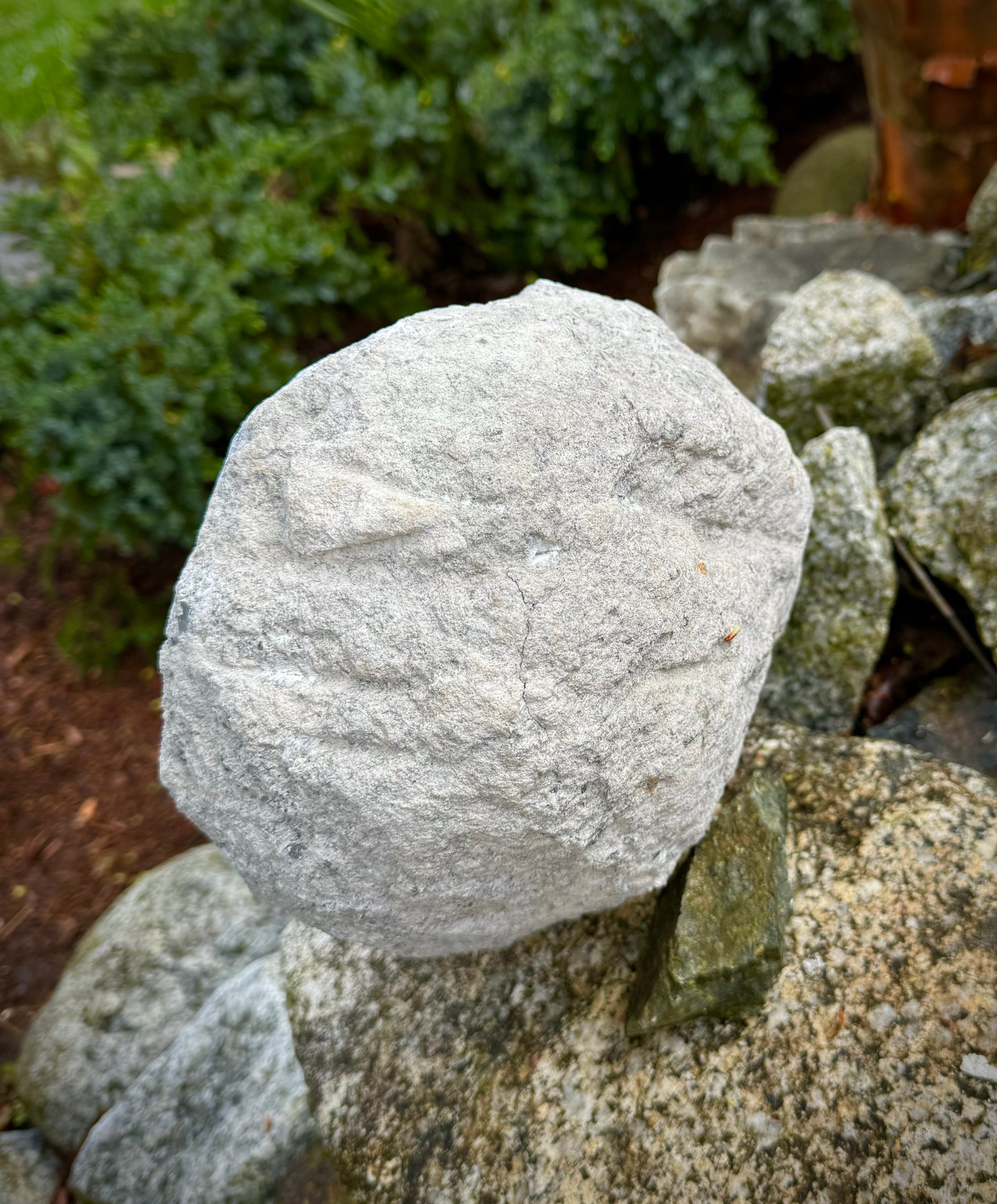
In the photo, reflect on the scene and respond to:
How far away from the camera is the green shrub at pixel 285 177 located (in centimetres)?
287

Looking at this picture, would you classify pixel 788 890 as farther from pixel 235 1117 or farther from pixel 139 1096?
pixel 139 1096

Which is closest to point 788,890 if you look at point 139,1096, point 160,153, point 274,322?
point 139,1096

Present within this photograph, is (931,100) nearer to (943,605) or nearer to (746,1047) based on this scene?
(943,605)

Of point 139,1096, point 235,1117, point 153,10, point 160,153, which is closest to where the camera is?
point 235,1117

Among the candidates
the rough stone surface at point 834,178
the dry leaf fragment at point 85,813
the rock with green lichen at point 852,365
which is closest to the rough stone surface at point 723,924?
the rock with green lichen at point 852,365

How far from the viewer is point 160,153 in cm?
364

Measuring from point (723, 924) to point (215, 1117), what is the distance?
1287 millimetres

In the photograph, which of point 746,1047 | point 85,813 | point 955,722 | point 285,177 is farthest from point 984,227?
point 85,813

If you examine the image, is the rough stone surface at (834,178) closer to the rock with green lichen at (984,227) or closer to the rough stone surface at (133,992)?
the rock with green lichen at (984,227)

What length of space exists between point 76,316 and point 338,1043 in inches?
94.4

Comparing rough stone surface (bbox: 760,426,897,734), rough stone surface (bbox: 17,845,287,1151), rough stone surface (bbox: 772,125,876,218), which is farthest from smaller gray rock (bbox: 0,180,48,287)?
rough stone surface (bbox: 772,125,876,218)

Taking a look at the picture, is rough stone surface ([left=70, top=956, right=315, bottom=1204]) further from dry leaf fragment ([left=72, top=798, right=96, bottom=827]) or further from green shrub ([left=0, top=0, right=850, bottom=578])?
green shrub ([left=0, top=0, right=850, bottom=578])

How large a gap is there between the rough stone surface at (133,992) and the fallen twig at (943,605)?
182cm

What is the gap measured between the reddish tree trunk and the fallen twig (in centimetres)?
182
